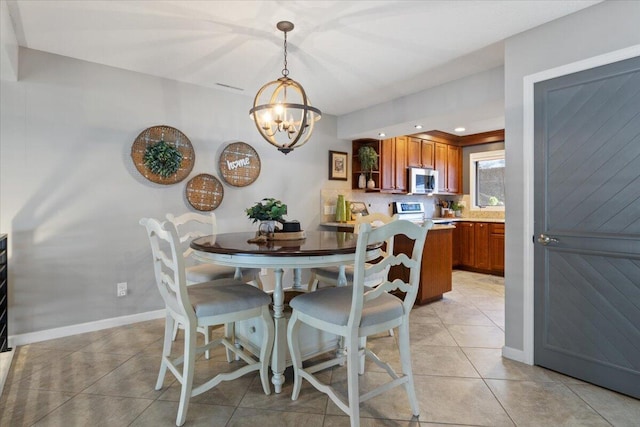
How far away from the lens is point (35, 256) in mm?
2670

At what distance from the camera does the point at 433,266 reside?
12.0 feet

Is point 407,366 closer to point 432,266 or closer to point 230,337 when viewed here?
point 230,337

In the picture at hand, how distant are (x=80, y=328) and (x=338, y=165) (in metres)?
3.38

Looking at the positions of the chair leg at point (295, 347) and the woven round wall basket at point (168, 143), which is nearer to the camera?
the chair leg at point (295, 347)

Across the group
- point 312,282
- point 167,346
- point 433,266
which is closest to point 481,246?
point 433,266

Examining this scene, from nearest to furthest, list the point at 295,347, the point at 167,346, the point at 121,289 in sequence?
the point at 295,347, the point at 167,346, the point at 121,289

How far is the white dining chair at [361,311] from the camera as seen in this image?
1504 millimetres

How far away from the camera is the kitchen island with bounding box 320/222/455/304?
11.7ft

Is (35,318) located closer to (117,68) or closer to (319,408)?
(117,68)

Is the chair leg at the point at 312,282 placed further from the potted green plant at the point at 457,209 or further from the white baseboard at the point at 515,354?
the potted green plant at the point at 457,209

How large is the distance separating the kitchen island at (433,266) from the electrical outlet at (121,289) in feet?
8.72

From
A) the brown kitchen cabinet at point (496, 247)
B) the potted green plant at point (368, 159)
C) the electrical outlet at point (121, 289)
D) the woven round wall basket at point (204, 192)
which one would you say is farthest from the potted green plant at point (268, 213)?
the brown kitchen cabinet at point (496, 247)

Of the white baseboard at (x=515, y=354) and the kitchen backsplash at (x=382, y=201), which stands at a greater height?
the kitchen backsplash at (x=382, y=201)

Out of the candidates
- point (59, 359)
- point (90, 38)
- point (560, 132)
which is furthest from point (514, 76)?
point (59, 359)
